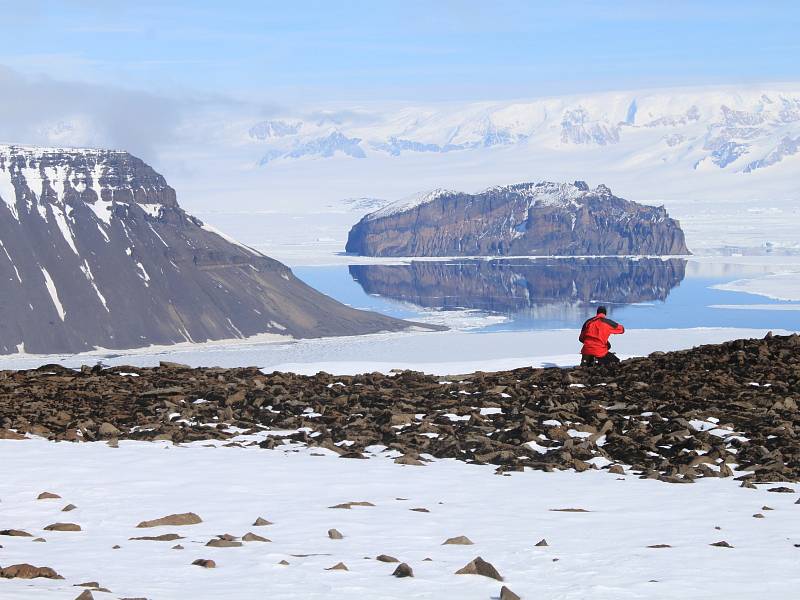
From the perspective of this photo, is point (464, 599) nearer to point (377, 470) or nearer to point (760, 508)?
point (760, 508)

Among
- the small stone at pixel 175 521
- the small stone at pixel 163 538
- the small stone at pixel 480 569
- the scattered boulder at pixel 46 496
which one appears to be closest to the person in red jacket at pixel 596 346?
the scattered boulder at pixel 46 496

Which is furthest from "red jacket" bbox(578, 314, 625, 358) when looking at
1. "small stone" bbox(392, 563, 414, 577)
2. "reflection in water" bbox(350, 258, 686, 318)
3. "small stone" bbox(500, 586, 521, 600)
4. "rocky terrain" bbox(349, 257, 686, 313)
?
"rocky terrain" bbox(349, 257, 686, 313)

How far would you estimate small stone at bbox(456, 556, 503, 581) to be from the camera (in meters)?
8.63

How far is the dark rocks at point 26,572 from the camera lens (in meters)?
8.31

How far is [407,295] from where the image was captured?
16300 cm

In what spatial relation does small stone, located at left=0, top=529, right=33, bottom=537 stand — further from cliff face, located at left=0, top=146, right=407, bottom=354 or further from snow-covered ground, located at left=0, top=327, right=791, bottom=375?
cliff face, located at left=0, top=146, right=407, bottom=354

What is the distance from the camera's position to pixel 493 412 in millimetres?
16453

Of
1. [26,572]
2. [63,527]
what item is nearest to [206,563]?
[26,572]

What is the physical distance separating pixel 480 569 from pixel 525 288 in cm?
16198

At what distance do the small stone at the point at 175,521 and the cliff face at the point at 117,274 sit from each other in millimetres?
102676

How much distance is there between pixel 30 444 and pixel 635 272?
617 feet

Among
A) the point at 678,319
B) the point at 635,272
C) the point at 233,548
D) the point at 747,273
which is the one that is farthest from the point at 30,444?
the point at 635,272

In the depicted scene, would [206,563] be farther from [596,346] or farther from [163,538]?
[596,346]

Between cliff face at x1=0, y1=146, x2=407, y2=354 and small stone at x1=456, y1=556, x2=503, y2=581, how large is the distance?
105m
